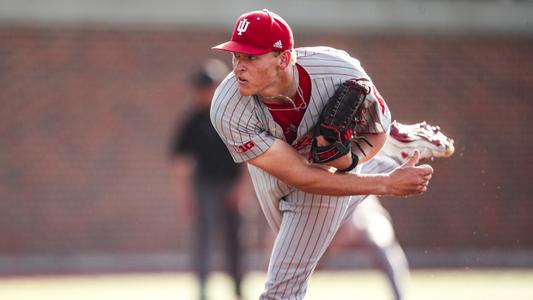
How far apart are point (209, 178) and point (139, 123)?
405 cm

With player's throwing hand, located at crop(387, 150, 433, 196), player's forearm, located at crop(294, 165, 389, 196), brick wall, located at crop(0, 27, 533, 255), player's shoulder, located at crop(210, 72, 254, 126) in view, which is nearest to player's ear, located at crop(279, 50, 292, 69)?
player's shoulder, located at crop(210, 72, 254, 126)

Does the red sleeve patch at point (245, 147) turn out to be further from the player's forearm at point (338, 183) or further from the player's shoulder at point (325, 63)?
the player's shoulder at point (325, 63)

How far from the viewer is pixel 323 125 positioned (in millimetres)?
5227

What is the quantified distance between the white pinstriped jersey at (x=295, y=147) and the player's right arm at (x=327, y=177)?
0.07 meters

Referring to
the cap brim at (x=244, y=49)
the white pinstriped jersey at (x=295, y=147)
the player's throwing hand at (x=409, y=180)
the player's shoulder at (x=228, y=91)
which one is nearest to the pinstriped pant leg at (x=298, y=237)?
the white pinstriped jersey at (x=295, y=147)

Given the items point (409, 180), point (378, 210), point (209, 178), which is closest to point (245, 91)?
point (409, 180)

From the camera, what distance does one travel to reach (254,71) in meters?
5.18

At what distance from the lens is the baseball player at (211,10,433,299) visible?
5184 millimetres

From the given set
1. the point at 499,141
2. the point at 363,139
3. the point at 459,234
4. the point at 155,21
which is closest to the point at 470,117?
the point at 499,141

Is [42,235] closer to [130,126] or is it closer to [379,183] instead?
[130,126]

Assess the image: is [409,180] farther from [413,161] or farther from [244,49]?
[244,49]

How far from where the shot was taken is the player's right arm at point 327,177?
5.34 metres

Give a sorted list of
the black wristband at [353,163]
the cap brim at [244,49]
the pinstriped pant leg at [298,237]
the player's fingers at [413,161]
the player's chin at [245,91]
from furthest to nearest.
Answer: the pinstriped pant leg at [298,237], the player's fingers at [413,161], the black wristband at [353,163], the player's chin at [245,91], the cap brim at [244,49]

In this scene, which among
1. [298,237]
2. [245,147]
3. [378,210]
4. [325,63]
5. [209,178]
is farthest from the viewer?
[209,178]
